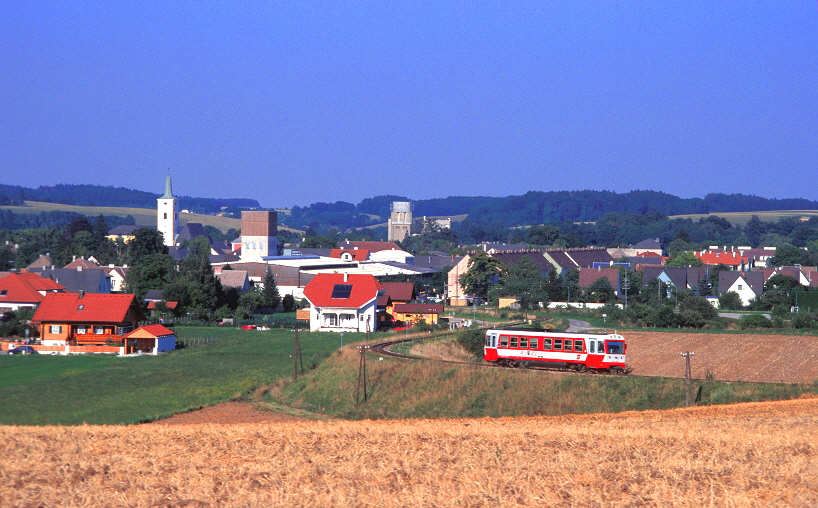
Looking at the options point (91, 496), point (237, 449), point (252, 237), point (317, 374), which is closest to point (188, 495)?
point (91, 496)

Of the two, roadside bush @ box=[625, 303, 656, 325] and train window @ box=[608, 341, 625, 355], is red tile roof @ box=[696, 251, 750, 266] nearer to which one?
roadside bush @ box=[625, 303, 656, 325]

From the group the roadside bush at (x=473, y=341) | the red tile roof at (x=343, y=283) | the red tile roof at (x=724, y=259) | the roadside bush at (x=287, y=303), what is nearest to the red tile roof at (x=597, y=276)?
the roadside bush at (x=287, y=303)

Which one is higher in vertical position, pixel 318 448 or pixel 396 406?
pixel 318 448

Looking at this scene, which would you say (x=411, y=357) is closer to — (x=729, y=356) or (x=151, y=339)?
(x=729, y=356)

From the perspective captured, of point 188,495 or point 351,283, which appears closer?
point 188,495

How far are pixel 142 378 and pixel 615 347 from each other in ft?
65.1

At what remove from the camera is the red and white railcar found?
37062mm

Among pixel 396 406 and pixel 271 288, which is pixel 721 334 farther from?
pixel 271 288

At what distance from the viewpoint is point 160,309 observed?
218ft

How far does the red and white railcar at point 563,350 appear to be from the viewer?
37062 mm

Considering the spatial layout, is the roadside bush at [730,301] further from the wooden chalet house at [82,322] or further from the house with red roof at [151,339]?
the wooden chalet house at [82,322]

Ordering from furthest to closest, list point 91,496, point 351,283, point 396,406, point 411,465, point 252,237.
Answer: point 252,237 < point 351,283 < point 396,406 < point 411,465 < point 91,496

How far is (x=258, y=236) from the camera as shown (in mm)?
111750

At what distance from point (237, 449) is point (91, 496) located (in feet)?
12.6
